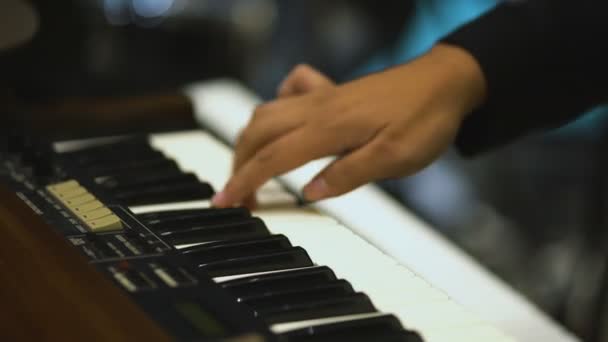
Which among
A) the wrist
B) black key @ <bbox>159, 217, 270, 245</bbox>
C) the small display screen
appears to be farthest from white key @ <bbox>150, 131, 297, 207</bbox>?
the small display screen

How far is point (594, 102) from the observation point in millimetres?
1138

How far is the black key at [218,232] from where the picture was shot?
0.91 metres

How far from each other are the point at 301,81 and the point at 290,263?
0.39 meters

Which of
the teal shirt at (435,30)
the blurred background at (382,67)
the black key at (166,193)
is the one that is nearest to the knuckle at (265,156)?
the black key at (166,193)

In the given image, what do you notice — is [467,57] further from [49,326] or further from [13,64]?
[13,64]

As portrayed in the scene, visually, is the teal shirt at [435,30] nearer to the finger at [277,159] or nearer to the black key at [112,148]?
the black key at [112,148]

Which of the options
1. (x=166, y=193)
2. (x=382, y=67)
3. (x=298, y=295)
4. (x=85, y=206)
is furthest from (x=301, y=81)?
(x=382, y=67)

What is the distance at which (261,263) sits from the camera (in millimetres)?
848

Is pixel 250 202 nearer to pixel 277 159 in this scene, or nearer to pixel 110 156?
pixel 277 159

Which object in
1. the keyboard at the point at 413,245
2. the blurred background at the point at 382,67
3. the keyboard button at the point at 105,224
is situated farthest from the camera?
the blurred background at the point at 382,67

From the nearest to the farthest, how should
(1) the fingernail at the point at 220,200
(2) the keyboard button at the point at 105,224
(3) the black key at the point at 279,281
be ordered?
(3) the black key at the point at 279,281, (2) the keyboard button at the point at 105,224, (1) the fingernail at the point at 220,200

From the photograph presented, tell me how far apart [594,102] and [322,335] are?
599 mm

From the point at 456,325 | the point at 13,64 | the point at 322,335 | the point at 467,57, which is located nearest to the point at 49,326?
the point at 322,335

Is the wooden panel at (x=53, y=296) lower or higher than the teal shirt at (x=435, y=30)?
lower
